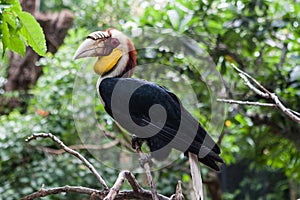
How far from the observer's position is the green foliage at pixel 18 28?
0.83 m

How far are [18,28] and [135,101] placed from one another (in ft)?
1.10

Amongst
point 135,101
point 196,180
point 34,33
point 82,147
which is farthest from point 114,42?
point 82,147

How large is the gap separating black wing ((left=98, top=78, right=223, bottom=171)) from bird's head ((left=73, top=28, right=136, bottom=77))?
1.5 inches

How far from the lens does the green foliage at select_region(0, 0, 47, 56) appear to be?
830 mm

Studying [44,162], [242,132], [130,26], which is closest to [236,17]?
[130,26]

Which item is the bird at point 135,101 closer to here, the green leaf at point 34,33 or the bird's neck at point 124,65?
the bird's neck at point 124,65

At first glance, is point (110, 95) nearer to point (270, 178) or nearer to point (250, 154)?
point (250, 154)

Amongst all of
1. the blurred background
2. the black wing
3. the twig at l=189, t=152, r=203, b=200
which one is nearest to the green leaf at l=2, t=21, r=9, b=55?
the black wing

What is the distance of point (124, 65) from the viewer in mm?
1108

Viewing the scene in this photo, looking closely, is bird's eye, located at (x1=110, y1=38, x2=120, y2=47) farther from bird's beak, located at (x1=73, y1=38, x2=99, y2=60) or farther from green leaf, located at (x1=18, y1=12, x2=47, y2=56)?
green leaf, located at (x1=18, y1=12, x2=47, y2=56)

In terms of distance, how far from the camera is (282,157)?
2016 mm

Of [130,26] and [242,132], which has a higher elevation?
[130,26]

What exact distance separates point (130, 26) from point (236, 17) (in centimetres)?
40

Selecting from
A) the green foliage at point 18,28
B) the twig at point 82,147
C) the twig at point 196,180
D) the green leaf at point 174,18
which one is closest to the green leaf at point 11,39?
the green foliage at point 18,28
